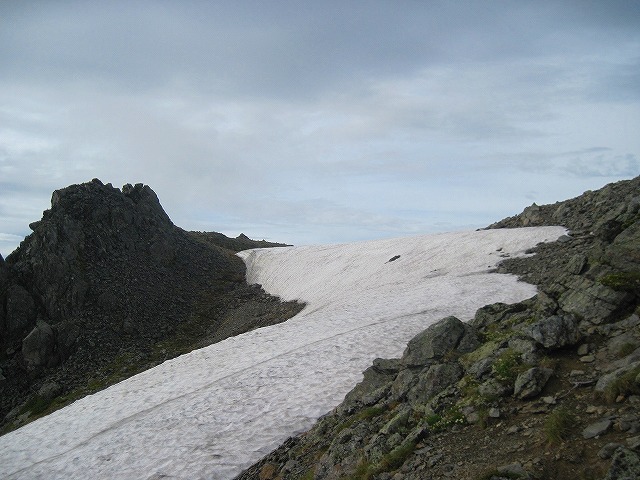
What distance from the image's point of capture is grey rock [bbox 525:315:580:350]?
11.8m

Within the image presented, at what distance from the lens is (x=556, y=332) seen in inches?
471

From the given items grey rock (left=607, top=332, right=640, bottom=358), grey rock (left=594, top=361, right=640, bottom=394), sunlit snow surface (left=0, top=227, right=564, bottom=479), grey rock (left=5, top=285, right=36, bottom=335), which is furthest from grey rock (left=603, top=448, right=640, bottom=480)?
grey rock (left=5, top=285, right=36, bottom=335)

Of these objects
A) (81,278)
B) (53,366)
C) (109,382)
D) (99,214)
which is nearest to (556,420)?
(109,382)

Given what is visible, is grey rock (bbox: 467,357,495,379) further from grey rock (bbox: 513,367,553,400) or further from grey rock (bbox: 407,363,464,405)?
grey rock (bbox: 513,367,553,400)

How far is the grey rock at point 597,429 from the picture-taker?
8.52m

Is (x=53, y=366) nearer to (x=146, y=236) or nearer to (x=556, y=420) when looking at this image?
(x=146, y=236)

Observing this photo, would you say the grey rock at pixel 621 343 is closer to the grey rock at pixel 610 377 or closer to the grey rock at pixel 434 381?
the grey rock at pixel 610 377

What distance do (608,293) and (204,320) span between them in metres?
39.9

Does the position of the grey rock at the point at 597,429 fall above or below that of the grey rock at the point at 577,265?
below

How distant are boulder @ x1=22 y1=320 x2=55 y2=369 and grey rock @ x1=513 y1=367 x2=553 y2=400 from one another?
36.2 m

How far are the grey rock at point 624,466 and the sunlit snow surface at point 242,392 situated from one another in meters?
11.5

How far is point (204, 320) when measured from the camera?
154ft

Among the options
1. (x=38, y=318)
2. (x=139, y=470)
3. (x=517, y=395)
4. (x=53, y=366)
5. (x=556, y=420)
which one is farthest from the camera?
(x=38, y=318)

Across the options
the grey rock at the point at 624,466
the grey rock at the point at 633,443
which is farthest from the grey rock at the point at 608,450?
the grey rock at the point at 624,466
